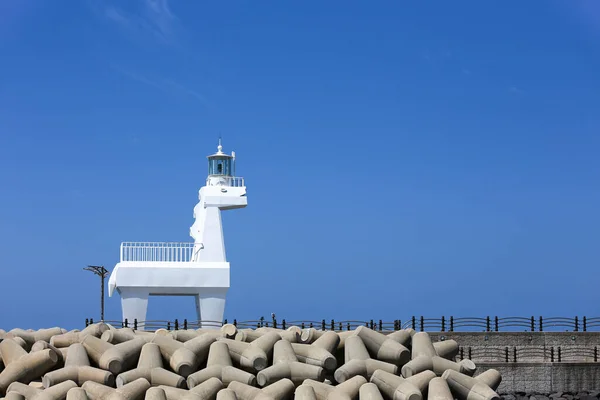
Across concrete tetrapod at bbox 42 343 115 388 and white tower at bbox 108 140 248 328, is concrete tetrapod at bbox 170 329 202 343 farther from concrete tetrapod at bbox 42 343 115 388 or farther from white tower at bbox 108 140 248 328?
white tower at bbox 108 140 248 328

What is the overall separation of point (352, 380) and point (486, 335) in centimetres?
1706

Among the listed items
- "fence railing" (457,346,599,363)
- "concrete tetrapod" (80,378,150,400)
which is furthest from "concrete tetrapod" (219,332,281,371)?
"fence railing" (457,346,599,363)

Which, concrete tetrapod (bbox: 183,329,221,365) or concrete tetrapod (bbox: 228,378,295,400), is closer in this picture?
concrete tetrapod (bbox: 228,378,295,400)

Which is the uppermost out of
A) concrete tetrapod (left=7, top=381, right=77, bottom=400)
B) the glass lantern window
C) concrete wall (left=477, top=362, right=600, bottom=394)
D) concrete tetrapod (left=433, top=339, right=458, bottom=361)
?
the glass lantern window

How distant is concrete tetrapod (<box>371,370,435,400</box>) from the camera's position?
1199cm

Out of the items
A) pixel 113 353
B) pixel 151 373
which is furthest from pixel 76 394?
pixel 113 353

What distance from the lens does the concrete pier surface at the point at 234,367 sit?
11906 millimetres

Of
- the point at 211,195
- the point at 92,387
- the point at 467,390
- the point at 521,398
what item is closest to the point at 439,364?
the point at 467,390

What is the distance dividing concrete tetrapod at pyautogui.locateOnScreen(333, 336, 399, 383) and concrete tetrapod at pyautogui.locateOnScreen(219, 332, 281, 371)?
1013mm

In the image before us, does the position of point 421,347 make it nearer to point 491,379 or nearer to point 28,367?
point 491,379

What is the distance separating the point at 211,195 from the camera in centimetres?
3103

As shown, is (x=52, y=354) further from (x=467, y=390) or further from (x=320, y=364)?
(x=467, y=390)

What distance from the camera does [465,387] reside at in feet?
42.1

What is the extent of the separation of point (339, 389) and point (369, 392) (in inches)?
16.4
